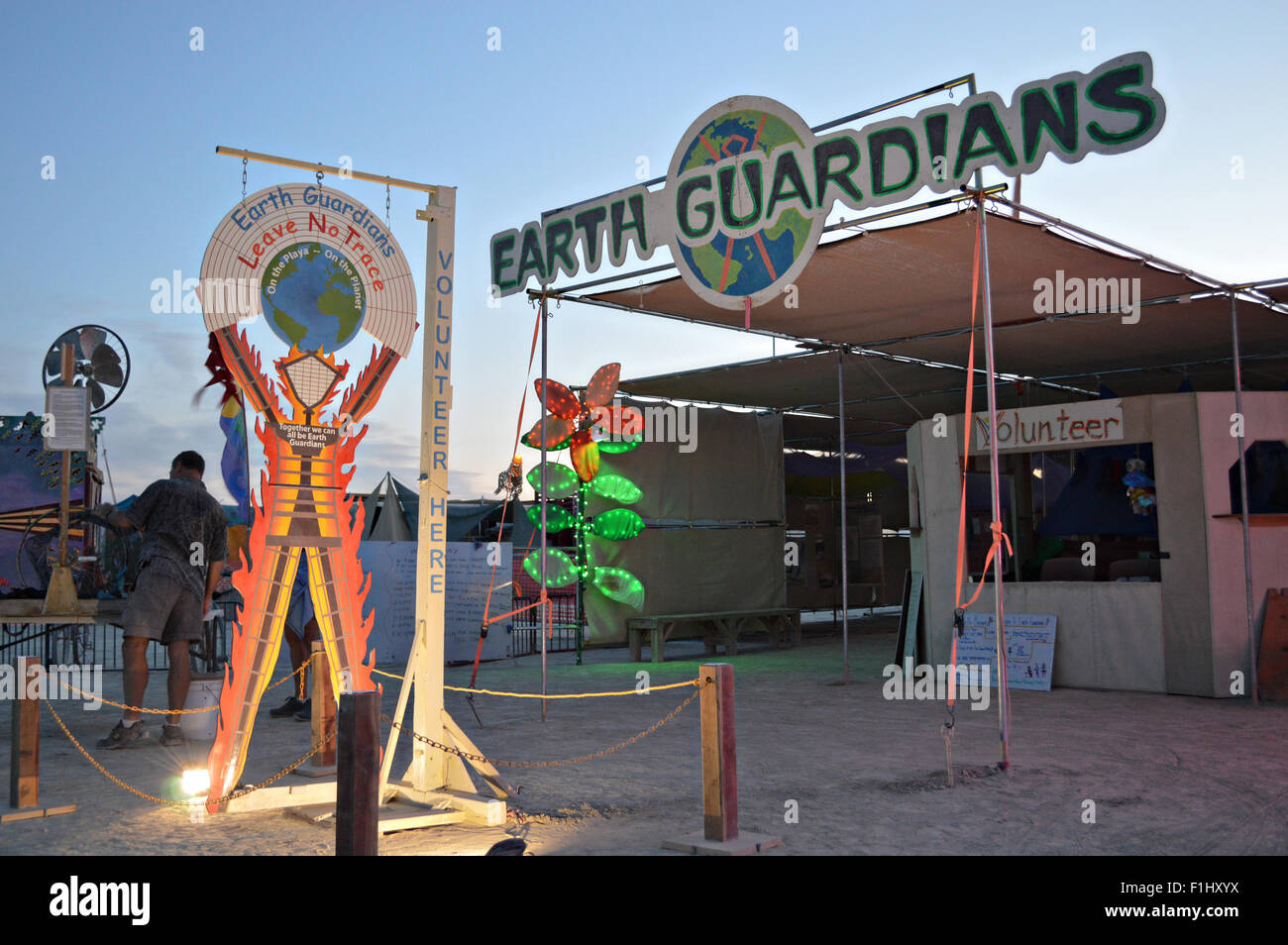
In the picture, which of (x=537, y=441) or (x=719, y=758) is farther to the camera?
(x=537, y=441)

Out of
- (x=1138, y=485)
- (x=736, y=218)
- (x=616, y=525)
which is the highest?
(x=736, y=218)

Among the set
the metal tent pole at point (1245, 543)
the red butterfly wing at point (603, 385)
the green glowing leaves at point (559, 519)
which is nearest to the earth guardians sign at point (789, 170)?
the metal tent pole at point (1245, 543)

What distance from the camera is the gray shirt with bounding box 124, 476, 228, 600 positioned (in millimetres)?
7129

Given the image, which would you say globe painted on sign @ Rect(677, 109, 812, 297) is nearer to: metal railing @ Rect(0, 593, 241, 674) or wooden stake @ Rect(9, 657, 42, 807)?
wooden stake @ Rect(9, 657, 42, 807)

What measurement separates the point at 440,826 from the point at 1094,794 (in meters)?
3.31

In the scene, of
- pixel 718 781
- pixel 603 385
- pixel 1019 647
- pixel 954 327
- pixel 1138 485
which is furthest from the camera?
pixel 603 385

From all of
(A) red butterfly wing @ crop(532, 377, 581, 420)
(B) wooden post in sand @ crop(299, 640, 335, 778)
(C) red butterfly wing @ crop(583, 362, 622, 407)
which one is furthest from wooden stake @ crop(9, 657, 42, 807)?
(C) red butterfly wing @ crop(583, 362, 622, 407)

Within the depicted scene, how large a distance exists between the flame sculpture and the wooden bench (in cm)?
723

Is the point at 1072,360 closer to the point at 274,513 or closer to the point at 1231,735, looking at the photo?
the point at 1231,735

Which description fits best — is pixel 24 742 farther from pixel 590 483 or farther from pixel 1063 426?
pixel 1063 426

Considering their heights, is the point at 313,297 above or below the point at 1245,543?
above

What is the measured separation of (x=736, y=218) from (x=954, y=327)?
4139 millimetres

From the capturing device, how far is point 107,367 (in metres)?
9.01

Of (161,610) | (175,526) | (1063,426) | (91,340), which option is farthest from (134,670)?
(1063,426)
